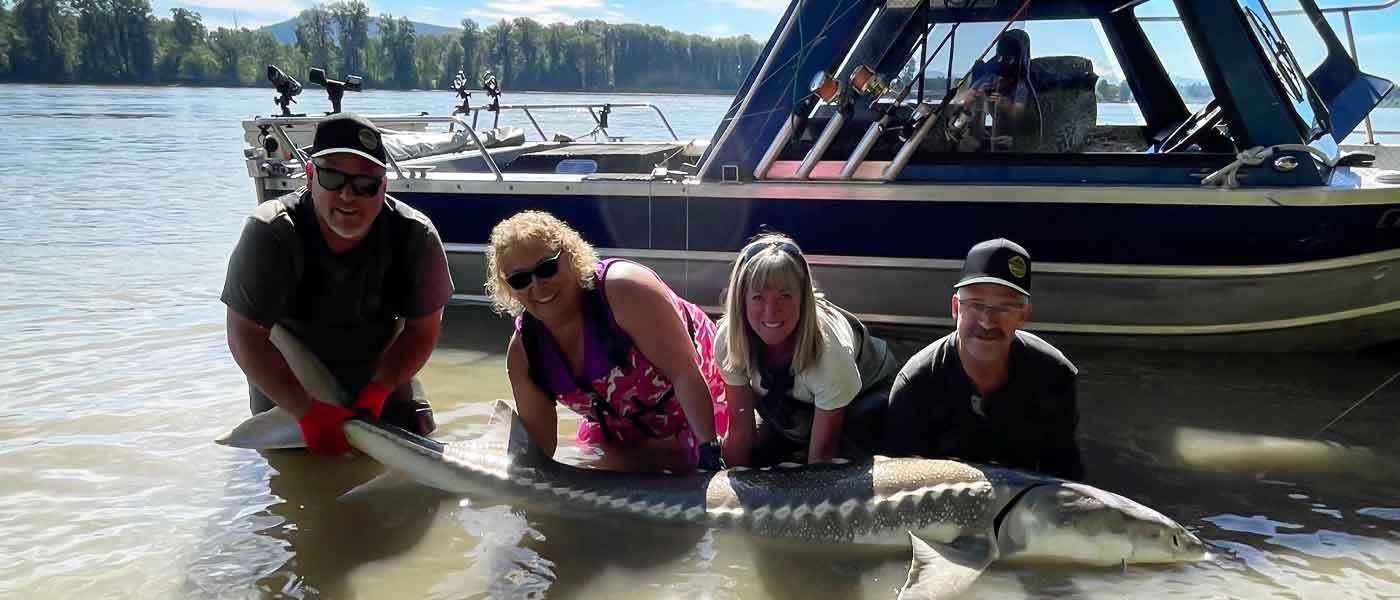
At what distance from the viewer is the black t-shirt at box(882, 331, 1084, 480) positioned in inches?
129

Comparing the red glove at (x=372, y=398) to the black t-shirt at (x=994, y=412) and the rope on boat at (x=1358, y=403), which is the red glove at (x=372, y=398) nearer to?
the black t-shirt at (x=994, y=412)

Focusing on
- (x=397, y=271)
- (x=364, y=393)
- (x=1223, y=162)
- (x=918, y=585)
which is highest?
(x=1223, y=162)

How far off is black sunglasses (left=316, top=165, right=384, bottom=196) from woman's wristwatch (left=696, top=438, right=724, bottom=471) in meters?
1.40

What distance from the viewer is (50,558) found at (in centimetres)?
342

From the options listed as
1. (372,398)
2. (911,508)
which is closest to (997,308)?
(911,508)

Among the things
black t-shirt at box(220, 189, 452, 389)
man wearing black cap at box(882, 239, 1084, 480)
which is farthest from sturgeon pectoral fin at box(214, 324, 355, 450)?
man wearing black cap at box(882, 239, 1084, 480)

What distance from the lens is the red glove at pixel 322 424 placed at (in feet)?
11.9

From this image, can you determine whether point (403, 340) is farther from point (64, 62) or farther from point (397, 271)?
point (64, 62)

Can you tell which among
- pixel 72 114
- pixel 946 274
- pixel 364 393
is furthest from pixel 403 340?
pixel 72 114

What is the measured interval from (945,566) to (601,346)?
4.20ft

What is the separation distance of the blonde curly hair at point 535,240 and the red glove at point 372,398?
697mm

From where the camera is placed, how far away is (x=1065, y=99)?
575 cm

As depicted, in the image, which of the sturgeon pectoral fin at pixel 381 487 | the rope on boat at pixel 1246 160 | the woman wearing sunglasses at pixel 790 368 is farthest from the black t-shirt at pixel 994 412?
the rope on boat at pixel 1246 160

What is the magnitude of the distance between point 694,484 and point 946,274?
2536 mm
